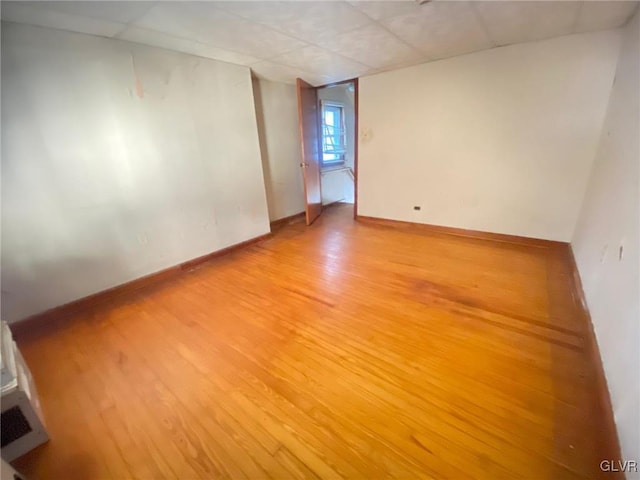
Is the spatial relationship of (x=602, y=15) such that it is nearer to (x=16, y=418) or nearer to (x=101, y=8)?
(x=101, y=8)

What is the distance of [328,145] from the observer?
5918 millimetres

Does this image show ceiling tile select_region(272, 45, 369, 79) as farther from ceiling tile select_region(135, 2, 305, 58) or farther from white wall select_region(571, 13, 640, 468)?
white wall select_region(571, 13, 640, 468)

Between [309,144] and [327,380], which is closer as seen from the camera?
[327,380]

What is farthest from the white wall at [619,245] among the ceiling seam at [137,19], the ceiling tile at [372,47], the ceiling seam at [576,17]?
the ceiling seam at [137,19]

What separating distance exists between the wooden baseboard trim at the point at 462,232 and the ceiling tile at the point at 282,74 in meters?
2.22

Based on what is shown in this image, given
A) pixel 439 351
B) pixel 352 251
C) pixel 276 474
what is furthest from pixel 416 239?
pixel 276 474

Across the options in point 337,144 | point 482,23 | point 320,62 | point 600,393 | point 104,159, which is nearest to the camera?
point 600,393

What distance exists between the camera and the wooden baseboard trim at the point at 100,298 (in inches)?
87.7

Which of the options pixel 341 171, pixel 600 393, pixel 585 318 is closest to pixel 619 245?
pixel 585 318

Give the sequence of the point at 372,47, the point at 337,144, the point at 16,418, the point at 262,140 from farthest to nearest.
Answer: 1. the point at 337,144
2. the point at 262,140
3. the point at 372,47
4. the point at 16,418

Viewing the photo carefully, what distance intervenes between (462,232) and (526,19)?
2328mm

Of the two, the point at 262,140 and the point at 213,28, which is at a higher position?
the point at 213,28

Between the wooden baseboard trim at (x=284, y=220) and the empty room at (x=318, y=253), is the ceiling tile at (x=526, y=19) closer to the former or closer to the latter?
the empty room at (x=318, y=253)

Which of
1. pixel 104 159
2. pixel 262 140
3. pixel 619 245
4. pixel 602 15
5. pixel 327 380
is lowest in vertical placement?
pixel 327 380
